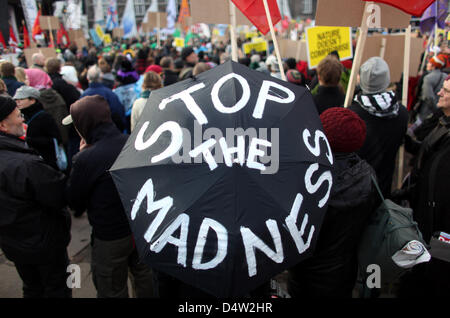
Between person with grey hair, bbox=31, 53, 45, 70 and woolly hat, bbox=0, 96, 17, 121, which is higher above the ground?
person with grey hair, bbox=31, 53, 45, 70

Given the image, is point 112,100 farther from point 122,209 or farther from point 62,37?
point 62,37

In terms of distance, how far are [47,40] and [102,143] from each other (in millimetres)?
18993

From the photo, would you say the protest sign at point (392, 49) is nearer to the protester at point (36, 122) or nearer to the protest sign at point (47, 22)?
the protester at point (36, 122)

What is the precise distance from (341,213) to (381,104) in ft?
4.19

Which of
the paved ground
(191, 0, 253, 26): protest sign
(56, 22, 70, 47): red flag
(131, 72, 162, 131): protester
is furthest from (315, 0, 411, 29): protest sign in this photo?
(56, 22, 70, 47): red flag

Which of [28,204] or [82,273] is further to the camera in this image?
[82,273]

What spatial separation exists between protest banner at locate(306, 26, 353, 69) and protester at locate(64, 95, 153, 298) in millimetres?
3191

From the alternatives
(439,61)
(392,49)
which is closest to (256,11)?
(392,49)

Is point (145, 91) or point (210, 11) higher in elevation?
point (210, 11)

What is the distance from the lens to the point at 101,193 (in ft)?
6.57

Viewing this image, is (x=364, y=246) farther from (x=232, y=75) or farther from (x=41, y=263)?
(x=41, y=263)

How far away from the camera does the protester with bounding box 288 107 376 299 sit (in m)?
1.53

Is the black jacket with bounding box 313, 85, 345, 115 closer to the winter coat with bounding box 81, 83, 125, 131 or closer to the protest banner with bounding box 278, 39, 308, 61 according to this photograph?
the winter coat with bounding box 81, 83, 125, 131
